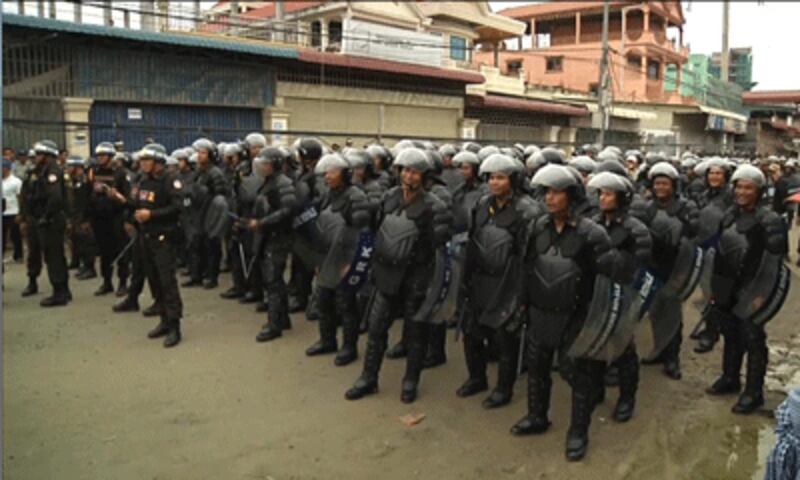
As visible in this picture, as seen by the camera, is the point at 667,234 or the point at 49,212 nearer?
Result: the point at 667,234

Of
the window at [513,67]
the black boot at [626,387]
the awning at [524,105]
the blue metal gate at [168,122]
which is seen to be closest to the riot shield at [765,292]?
the black boot at [626,387]

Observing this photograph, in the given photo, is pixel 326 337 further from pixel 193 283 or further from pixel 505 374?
pixel 193 283

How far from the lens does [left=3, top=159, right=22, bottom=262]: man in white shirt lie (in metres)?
9.50

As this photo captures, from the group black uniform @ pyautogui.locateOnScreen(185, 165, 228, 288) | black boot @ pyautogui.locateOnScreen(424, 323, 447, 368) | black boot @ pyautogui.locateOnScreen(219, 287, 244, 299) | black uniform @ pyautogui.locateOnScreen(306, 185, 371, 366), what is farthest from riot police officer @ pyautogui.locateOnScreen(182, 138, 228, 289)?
black boot @ pyautogui.locateOnScreen(424, 323, 447, 368)

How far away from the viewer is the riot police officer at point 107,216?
8117 mm

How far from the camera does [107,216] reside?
8523mm

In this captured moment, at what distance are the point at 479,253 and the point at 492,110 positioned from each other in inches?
767

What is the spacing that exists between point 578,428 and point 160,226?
13.5 feet

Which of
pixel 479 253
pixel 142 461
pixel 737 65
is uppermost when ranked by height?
pixel 737 65

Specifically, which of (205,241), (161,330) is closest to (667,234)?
(161,330)

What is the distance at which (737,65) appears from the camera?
4781 mm

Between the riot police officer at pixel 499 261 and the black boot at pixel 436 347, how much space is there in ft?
2.92

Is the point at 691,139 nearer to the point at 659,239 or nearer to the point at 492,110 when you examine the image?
the point at 492,110

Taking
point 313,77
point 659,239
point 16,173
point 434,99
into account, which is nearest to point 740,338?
point 659,239
